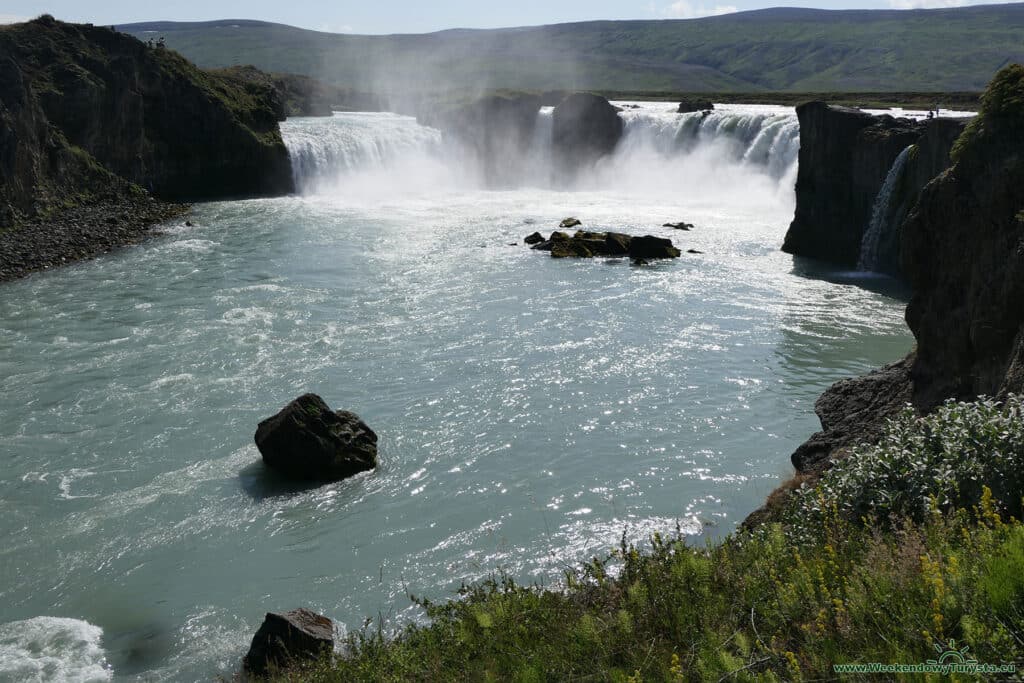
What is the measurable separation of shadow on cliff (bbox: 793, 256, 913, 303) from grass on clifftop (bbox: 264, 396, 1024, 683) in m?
22.7

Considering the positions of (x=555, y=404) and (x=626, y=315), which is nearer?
(x=555, y=404)

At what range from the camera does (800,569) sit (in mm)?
6426

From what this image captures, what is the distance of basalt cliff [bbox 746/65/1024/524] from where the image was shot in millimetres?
11648

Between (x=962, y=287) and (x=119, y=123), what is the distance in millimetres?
44492

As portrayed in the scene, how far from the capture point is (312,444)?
15242mm

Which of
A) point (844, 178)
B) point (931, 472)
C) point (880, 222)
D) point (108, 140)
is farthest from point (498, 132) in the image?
point (931, 472)

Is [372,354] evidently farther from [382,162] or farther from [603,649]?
[382,162]

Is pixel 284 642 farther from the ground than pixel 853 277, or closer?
closer

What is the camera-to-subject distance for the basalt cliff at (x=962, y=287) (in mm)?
11648

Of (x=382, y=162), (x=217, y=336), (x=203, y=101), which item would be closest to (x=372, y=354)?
(x=217, y=336)

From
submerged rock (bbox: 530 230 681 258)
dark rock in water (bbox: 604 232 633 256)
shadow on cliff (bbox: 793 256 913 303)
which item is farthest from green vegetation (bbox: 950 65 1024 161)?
dark rock in water (bbox: 604 232 633 256)

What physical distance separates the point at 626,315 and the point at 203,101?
35975 millimetres

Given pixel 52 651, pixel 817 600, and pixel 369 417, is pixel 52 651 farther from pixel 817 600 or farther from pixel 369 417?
pixel 817 600

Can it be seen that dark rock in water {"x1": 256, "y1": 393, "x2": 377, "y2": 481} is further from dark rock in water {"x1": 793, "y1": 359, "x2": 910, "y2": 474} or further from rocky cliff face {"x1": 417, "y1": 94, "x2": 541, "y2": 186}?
rocky cliff face {"x1": 417, "y1": 94, "x2": 541, "y2": 186}
